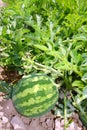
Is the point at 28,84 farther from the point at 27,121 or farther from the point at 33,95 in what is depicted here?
the point at 27,121

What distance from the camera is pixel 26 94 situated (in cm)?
182

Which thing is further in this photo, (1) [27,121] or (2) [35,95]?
(1) [27,121]

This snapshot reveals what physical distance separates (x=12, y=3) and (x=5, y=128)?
86cm

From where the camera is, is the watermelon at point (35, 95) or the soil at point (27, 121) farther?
the soil at point (27, 121)

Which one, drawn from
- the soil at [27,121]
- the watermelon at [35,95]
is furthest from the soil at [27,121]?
the watermelon at [35,95]

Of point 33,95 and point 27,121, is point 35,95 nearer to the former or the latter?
point 33,95

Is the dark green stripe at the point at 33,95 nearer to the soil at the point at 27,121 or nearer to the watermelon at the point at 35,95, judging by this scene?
the watermelon at the point at 35,95

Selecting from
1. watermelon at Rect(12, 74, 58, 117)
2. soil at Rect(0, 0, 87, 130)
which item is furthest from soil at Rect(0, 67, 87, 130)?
watermelon at Rect(12, 74, 58, 117)

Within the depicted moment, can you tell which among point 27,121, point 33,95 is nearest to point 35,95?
point 33,95

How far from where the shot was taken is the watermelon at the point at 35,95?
182cm

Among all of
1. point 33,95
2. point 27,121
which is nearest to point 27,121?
point 27,121

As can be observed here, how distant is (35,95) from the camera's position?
71.3 inches

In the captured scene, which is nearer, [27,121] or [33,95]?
[33,95]

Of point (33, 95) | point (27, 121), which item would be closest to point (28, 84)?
point (33, 95)
